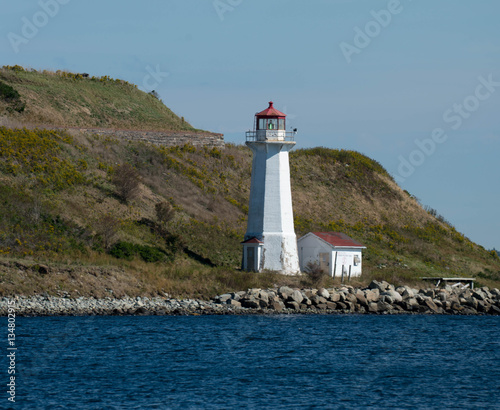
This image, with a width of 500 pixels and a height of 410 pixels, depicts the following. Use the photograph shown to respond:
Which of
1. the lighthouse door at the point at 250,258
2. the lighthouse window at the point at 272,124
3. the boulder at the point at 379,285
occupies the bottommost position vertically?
the boulder at the point at 379,285

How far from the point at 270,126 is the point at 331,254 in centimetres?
829

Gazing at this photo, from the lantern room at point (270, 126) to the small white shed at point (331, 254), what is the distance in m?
6.95

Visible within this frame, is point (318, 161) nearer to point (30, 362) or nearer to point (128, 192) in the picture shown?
point (128, 192)

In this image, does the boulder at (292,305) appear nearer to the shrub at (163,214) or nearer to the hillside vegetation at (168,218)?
the hillside vegetation at (168,218)

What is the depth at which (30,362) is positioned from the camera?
25281mm

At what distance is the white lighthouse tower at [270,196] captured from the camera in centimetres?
4153

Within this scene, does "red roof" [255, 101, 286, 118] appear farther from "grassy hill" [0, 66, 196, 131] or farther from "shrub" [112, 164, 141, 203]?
"grassy hill" [0, 66, 196, 131]

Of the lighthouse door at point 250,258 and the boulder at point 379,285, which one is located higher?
the lighthouse door at point 250,258

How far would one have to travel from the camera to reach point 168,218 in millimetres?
46625

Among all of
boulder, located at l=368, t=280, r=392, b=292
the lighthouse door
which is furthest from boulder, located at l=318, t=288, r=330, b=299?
boulder, located at l=368, t=280, r=392, b=292

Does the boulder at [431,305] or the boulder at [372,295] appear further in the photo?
the boulder at [431,305]

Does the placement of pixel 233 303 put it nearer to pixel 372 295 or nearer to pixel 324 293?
pixel 324 293

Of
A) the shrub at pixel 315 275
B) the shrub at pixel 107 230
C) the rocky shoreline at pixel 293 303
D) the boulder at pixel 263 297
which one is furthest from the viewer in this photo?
the shrub at pixel 315 275

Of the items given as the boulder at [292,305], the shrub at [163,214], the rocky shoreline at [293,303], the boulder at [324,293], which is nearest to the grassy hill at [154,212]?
the shrub at [163,214]
